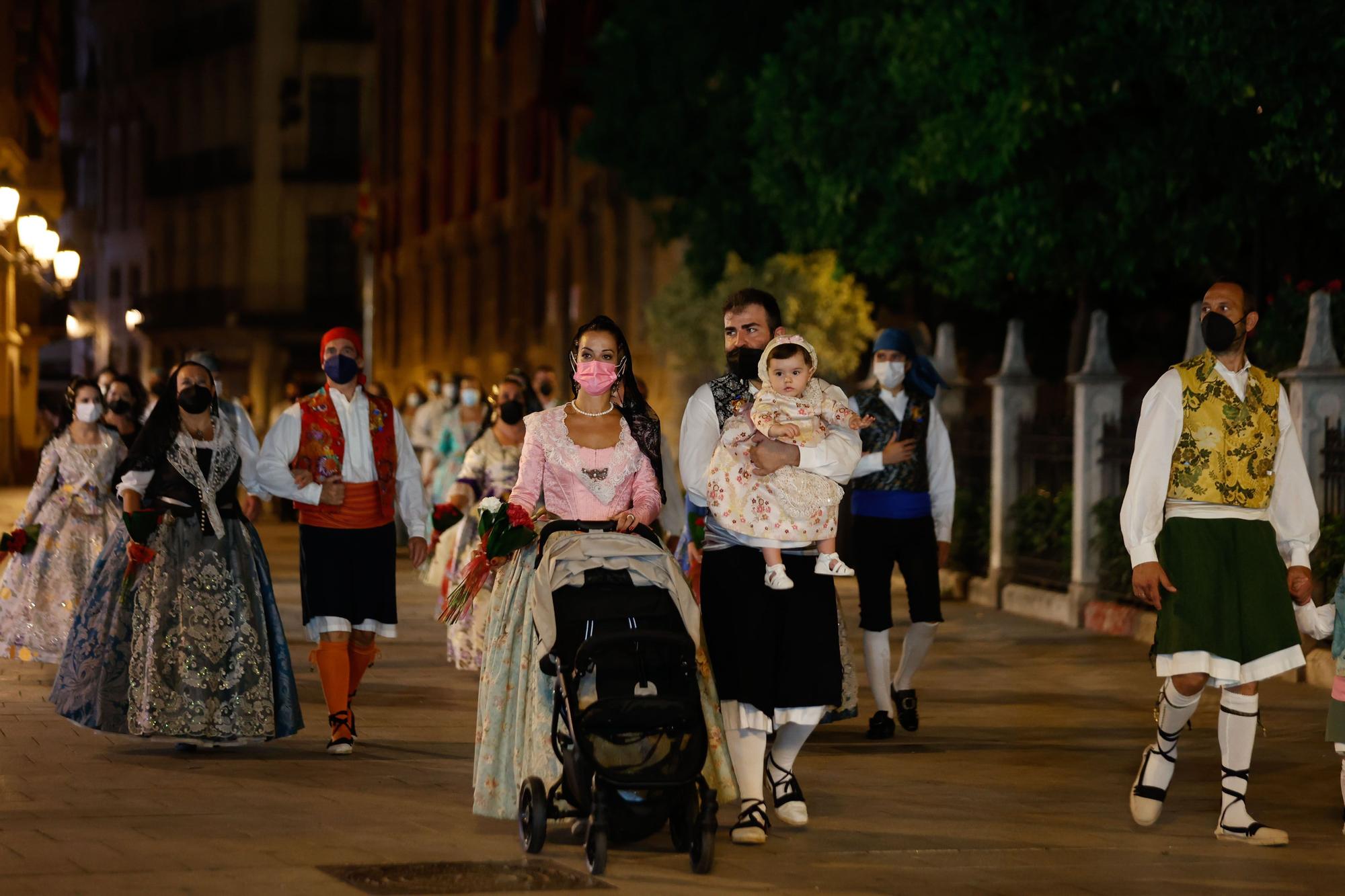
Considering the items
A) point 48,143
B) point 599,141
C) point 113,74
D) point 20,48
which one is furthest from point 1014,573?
point 113,74

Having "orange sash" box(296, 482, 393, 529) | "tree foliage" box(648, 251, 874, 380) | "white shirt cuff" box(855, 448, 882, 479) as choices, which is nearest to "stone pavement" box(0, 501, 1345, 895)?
"orange sash" box(296, 482, 393, 529)

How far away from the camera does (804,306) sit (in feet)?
98.8

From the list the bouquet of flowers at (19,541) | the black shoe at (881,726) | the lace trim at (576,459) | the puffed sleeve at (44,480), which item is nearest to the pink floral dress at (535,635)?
the lace trim at (576,459)

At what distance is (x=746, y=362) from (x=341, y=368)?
260cm

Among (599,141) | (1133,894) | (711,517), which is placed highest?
(599,141)

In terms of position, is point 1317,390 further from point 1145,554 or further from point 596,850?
point 596,850

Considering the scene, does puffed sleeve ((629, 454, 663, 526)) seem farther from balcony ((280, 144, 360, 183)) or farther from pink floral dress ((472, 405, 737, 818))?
balcony ((280, 144, 360, 183))

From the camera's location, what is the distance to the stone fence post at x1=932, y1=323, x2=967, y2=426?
20.7m

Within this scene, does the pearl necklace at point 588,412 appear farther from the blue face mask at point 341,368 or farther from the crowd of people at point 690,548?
the blue face mask at point 341,368

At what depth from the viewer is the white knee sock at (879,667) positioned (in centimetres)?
1134

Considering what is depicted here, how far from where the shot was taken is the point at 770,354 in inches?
334

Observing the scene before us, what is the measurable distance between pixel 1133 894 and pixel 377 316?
2406 inches

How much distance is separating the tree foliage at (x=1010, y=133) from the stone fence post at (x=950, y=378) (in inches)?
54.6

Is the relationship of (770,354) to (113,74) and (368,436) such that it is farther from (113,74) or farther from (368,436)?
(113,74)
